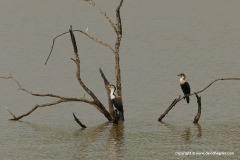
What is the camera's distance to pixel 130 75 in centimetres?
2528

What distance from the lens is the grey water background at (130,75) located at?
17.0 meters

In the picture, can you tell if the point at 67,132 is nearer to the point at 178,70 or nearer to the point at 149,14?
the point at 178,70

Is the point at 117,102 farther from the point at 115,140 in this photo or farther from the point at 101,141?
the point at 101,141

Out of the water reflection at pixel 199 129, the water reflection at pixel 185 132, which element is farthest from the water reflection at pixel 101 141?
the water reflection at pixel 199 129

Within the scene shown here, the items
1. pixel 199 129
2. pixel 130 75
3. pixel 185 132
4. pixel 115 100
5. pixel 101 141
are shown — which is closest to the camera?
pixel 101 141

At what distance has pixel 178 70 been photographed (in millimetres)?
25844

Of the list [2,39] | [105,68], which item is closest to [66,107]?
[105,68]

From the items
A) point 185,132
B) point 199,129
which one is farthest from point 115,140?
point 199,129

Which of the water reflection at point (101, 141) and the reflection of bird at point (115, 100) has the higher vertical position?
the reflection of bird at point (115, 100)

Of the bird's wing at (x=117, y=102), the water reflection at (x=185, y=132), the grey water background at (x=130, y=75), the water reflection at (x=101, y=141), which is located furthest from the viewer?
the bird's wing at (x=117, y=102)

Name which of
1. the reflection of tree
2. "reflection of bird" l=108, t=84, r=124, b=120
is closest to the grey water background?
the reflection of tree

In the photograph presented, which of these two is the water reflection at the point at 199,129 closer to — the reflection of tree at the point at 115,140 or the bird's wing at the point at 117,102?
the reflection of tree at the point at 115,140

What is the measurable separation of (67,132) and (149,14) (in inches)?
808

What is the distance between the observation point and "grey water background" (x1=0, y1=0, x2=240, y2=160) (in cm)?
1703
